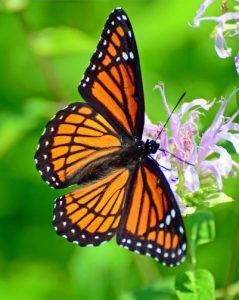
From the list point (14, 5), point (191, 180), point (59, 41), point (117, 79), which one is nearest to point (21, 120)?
point (59, 41)

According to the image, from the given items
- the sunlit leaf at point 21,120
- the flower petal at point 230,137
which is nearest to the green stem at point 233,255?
the flower petal at point 230,137

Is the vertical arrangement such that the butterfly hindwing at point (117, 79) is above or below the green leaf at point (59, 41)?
below

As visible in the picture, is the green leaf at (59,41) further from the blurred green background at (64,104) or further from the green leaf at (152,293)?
the green leaf at (152,293)

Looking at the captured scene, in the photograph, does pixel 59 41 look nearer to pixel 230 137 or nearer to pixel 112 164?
pixel 112 164

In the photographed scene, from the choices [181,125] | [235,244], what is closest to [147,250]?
[235,244]

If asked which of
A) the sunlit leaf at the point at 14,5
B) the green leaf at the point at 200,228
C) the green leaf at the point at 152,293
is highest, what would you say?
the sunlit leaf at the point at 14,5

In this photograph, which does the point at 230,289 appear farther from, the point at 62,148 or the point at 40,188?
the point at 40,188

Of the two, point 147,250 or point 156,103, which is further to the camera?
point 156,103
